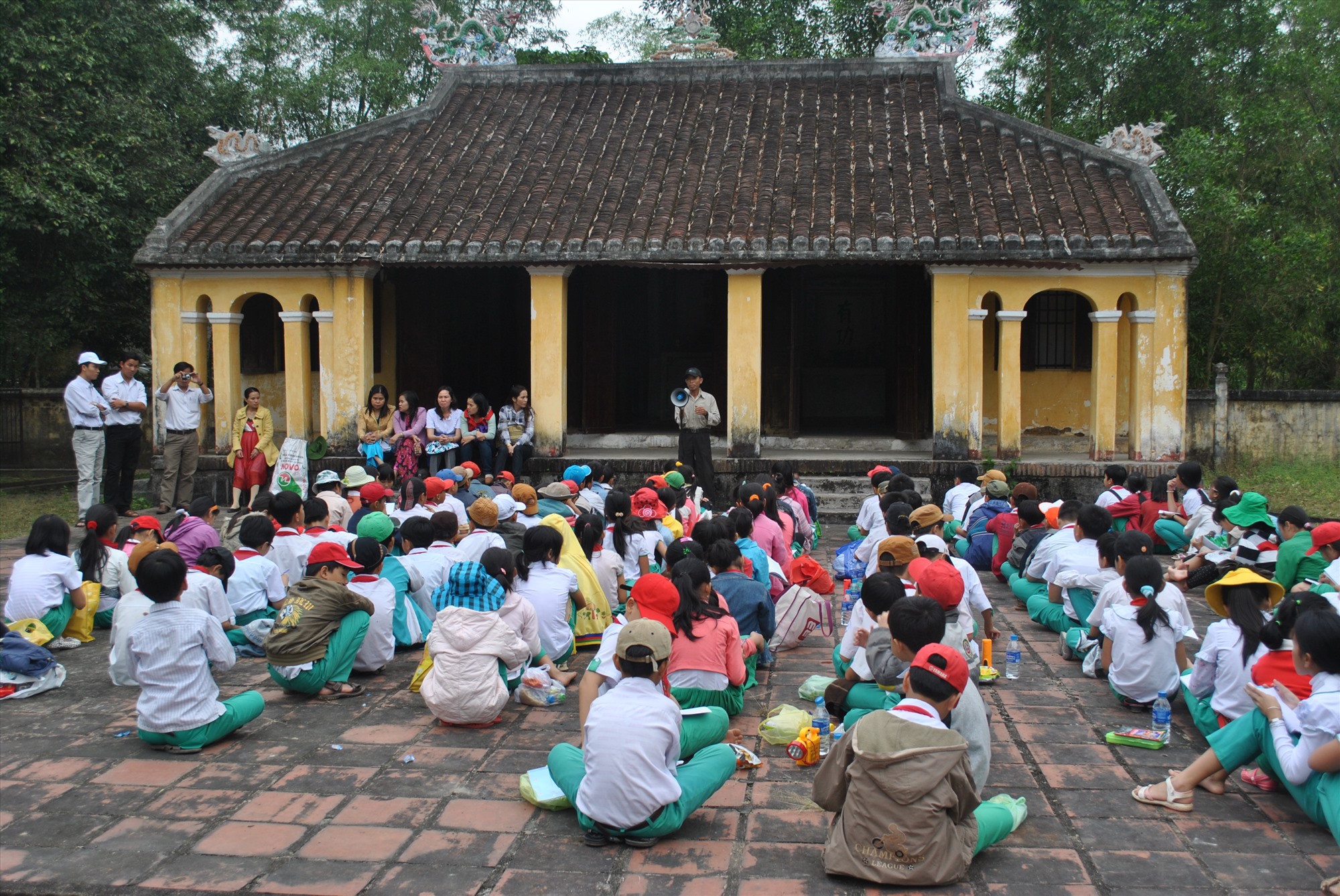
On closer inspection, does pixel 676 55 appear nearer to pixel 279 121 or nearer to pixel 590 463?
pixel 590 463

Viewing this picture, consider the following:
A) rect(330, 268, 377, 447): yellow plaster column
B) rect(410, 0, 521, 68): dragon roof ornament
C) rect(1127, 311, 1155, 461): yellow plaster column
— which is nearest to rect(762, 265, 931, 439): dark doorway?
rect(1127, 311, 1155, 461): yellow plaster column

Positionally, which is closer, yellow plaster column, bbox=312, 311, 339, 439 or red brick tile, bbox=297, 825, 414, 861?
red brick tile, bbox=297, 825, 414, 861

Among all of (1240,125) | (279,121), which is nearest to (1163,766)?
(1240,125)

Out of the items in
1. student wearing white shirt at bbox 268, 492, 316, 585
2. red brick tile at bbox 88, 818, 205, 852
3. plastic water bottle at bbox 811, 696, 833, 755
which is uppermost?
student wearing white shirt at bbox 268, 492, 316, 585

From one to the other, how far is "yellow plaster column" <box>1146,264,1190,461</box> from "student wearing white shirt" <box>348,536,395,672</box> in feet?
32.3

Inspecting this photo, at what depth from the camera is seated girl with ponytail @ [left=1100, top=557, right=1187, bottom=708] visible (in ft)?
19.1

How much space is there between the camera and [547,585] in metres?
6.55

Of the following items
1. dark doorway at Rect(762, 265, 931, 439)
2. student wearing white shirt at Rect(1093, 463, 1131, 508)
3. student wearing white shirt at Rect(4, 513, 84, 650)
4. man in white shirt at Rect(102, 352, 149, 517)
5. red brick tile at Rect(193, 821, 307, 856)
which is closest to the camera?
red brick tile at Rect(193, 821, 307, 856)

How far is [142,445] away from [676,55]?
11.1m

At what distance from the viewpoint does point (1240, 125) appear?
18.4 metres

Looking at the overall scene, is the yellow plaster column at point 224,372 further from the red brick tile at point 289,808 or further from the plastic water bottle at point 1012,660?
the plastic water bottle at point 1012,660

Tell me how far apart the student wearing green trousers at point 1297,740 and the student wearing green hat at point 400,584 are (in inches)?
171


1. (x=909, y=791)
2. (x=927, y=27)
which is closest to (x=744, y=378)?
(x=927, y=27)

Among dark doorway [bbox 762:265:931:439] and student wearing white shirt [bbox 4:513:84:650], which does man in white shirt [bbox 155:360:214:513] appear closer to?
student wearing white shirt [bbox 4:513:84:650]
